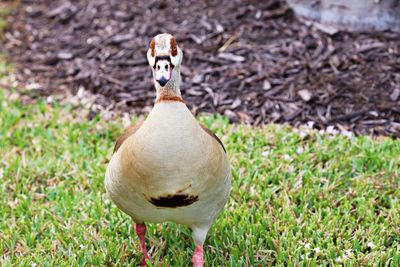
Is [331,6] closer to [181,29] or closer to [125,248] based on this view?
[181,29]

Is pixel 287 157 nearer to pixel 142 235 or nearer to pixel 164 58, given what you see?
pixel 142 235

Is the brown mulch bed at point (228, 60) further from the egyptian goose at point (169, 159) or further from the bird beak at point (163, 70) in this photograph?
the bird beak at point (163, 70)

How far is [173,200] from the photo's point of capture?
260 centimetres

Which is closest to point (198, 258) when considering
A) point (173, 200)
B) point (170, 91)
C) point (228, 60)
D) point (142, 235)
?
point (142, 235)

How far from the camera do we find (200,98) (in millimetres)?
4961

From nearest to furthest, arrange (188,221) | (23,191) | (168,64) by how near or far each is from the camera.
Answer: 1. (168,64)
2. (188,221)
3. (23,191)

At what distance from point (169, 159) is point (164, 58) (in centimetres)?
41

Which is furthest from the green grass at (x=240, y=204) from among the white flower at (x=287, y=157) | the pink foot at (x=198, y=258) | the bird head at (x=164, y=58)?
the bird head at (x=164, y=58)

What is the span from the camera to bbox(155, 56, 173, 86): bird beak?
7.89 feet

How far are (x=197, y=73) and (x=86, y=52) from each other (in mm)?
1261

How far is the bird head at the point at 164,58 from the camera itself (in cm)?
242

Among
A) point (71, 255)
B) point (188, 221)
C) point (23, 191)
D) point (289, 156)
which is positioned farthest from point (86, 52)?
point (188, 221)

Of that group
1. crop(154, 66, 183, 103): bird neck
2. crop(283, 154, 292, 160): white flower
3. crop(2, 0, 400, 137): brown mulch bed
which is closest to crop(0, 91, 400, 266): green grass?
crop(283, 154, 292, 160): white flower

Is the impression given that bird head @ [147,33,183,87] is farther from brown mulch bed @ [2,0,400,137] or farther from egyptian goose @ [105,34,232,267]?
brown mulch bed @ [2,0,400,137]
